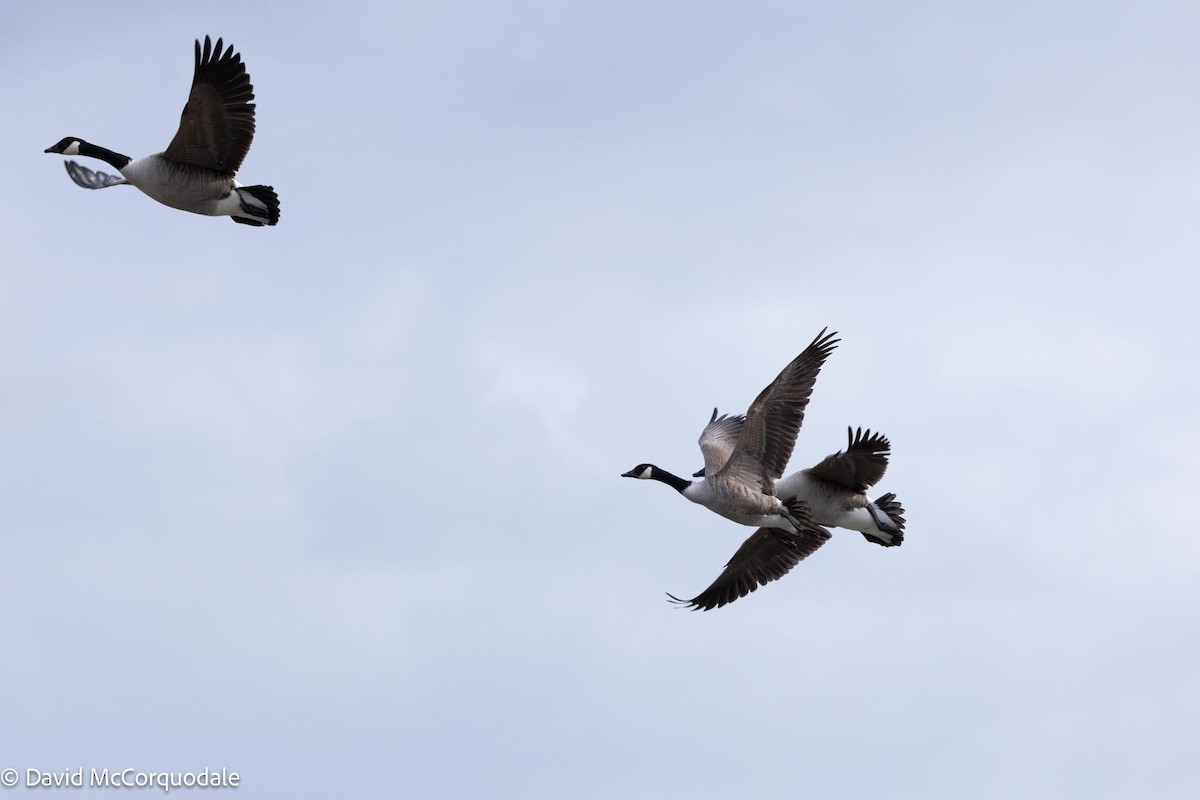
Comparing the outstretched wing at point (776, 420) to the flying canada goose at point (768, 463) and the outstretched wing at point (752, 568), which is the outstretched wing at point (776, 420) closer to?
the flying canada goose at point (768, 463)

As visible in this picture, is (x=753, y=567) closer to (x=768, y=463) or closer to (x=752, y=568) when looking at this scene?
(x=752, y=568)

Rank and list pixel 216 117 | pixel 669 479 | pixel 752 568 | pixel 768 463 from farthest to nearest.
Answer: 1. pixel 752 568
2. pixel 669 479
3. pixel 768 463
4. pixel 216 117

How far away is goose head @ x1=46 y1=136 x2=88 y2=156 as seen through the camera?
86.3 ft

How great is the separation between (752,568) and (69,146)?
11.5 metres

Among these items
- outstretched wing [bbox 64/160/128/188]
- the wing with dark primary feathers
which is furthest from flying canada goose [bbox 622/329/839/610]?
outstretched wing [bbox 64/160/128/188]

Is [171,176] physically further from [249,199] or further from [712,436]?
[712,436]

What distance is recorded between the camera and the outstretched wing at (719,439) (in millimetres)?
29500

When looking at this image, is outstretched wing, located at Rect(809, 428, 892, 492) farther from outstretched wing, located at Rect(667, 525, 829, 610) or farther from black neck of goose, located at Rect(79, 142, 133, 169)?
black neck of goose, located at Rect(79, 142, 133, 169)

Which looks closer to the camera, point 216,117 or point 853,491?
point 216,117

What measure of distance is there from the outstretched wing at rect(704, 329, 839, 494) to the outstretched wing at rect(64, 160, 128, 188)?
8.74m

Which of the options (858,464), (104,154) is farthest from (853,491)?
(104,154)

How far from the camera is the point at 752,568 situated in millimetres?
29516

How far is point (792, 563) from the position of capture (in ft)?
96.5

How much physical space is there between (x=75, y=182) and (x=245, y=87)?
2.57m
